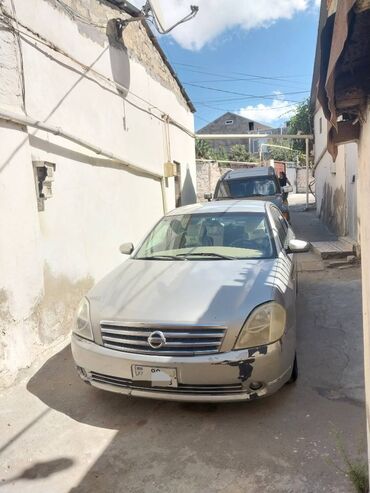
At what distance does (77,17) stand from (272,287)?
15.5 feet

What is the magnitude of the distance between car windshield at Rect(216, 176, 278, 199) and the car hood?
23.6ft

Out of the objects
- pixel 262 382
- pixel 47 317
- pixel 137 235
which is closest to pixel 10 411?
pixel 47 317

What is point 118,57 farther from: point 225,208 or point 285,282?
point 285,282

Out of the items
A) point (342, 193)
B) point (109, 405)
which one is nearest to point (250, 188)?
point (342, 193)

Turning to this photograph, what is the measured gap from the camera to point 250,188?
10992mm

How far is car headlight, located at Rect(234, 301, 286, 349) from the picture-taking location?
2.95m

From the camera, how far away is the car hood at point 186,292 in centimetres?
306

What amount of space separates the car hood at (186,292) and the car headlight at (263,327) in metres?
0.06

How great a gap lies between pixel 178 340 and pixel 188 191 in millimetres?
9480

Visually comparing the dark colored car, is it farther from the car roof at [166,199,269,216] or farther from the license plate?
the license plate

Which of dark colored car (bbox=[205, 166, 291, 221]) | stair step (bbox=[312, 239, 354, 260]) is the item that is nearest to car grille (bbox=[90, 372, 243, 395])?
stair step (bbox=[312, 239, 354, 260])

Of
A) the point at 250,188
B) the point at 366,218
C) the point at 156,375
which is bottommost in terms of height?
the point at 156,375

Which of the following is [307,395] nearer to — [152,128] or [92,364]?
[92,364]

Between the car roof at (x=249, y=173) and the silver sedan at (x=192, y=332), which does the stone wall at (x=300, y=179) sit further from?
the silver sedan at (x=192, y=332)
